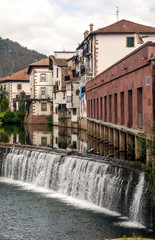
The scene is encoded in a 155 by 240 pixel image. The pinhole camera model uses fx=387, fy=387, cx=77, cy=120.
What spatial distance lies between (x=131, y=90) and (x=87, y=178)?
7.50 meters

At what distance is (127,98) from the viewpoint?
90.9 ft

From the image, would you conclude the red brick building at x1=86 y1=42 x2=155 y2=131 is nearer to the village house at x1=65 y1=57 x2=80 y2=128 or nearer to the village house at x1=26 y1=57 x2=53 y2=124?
the village house at x1=65 y1=57 x2=80 y2=128

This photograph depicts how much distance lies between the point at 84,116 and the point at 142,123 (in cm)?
3449

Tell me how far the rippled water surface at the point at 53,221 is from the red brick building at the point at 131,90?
19.9 ft

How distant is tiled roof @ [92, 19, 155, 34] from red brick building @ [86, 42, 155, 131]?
1265cm

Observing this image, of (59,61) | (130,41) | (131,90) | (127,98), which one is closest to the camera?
(131,90)

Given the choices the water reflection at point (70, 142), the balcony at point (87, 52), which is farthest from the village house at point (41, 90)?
the water reflection at point (70, 142)

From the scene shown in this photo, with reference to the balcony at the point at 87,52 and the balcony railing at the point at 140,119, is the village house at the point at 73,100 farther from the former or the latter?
the balcony railing at the point at 140,119

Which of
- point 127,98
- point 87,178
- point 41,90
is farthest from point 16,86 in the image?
point 87,178

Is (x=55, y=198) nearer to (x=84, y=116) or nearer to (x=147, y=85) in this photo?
(x=147, y=85)

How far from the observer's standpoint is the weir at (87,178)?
18.0 m

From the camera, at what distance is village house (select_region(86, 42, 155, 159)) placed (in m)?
21.1

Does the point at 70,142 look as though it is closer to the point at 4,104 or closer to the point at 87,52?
the point at 87,52

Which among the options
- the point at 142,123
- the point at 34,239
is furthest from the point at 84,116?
the point at 34,239
